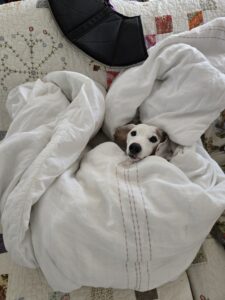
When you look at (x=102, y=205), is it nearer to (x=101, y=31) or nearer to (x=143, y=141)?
(x=143, y=141)

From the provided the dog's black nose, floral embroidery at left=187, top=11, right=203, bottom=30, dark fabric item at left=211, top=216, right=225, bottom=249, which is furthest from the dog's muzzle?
floral embroidery at left=187, top=11, right=203, bottom=30

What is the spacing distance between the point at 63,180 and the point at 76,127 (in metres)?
0.16

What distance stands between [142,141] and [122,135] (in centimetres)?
10

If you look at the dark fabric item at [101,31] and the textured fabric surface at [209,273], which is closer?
the textured fabric surface at [209,273]

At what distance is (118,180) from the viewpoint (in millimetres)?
680

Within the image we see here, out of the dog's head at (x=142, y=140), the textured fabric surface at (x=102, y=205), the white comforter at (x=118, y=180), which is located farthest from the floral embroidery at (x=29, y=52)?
the dog's head at (x=142, y=140)

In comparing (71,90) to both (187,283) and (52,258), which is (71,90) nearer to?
(52,258)

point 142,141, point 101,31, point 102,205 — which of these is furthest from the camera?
point 101,31

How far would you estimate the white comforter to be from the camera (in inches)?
24.2

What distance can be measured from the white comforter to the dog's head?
3 centimetres

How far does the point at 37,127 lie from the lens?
83 cm

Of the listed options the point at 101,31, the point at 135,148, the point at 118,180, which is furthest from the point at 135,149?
the point at 101,31

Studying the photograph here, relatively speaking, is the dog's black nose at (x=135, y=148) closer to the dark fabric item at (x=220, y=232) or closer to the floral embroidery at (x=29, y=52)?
the dark fabric item at (x=220, y=232)

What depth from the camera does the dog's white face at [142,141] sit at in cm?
74
